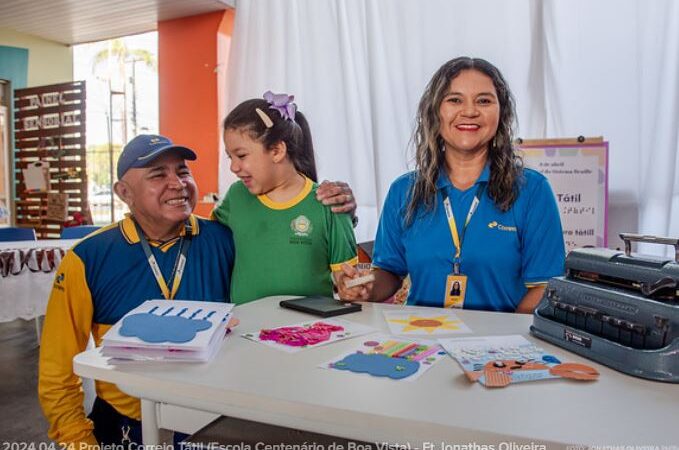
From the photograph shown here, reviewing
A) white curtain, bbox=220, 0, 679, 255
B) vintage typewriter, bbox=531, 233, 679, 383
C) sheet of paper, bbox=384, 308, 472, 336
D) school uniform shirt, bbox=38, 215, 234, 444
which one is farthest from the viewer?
white curtain, bbox=220, 0, 679, 255

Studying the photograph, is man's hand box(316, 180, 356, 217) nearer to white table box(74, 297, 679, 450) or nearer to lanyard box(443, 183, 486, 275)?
lanyard box(443, 183, 486, 275)

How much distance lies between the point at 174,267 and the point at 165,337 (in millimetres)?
614

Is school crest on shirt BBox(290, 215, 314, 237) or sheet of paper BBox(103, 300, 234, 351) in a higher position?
school crest on shirt BBox(290, 215, 314, 237)

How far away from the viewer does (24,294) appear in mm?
3143

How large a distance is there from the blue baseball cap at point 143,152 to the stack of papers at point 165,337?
0.58 metres

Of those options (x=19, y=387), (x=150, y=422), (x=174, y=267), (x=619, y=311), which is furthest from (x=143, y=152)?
(x=19, y=387)

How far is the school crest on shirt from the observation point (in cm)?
161

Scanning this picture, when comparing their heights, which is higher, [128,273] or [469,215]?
[469,215]

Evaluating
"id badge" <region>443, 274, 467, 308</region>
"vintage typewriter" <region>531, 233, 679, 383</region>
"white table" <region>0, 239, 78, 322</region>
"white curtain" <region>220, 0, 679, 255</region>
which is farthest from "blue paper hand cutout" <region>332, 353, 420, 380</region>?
"white table" <region>0, 239, 78, 322</region>

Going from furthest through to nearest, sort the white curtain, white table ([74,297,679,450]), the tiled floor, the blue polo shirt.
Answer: the white curtain < the tiled floor < the blue polo shirt < white table ([74,297,679,450])

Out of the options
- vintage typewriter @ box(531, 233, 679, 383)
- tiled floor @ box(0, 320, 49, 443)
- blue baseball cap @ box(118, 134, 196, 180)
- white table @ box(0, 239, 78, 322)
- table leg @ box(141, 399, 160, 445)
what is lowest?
tiled floor @ box(0, 320, 49, 443)

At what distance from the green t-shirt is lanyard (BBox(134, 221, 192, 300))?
0.50 feet

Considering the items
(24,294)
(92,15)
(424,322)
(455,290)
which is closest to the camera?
(424,322)

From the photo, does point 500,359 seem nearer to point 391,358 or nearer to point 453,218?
point 391,358
